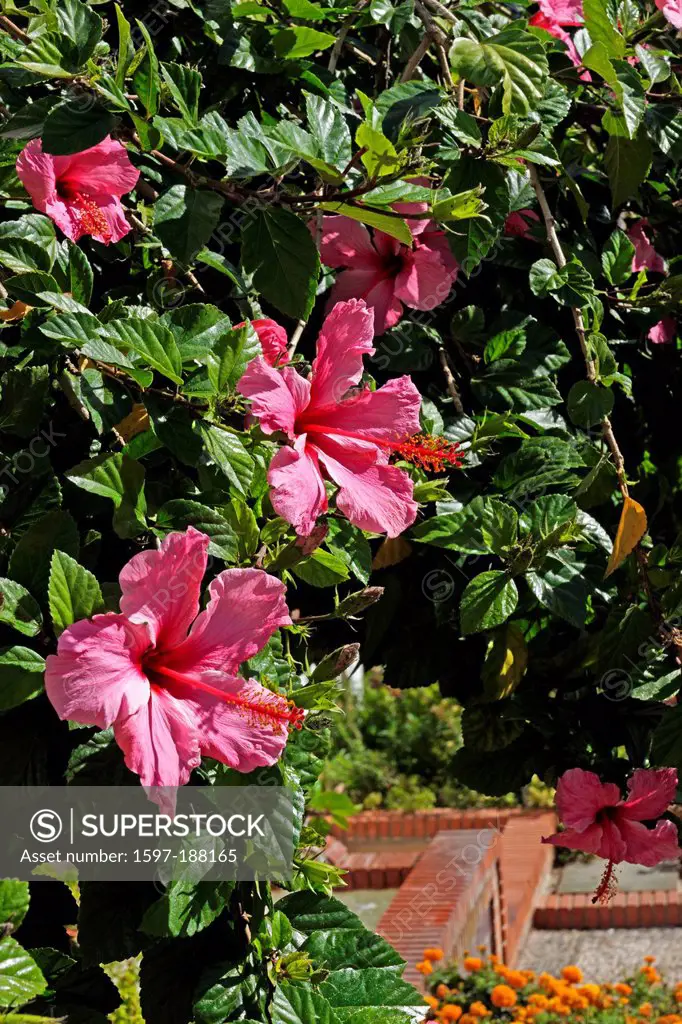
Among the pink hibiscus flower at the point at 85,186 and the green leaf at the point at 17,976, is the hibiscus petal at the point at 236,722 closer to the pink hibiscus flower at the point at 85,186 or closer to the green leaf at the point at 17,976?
the green leaf at the point at 17,976

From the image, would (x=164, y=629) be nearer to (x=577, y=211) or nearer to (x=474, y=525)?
(x=474, y=525)

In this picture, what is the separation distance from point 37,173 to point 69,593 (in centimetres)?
45

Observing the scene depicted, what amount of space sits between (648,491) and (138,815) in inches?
32.2

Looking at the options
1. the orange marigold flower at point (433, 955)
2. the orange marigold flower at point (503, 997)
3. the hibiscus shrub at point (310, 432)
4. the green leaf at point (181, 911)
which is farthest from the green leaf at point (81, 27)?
the orange marigold flower at point (433, 955)

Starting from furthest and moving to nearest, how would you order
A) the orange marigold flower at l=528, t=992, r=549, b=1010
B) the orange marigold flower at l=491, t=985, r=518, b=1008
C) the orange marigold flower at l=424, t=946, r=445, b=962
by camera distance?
the orange marigold flower at l=424, t=946, r=445, b=962 → the orange marigold flower at l=528, t=992, r=549, b=1010 → the orange marigold flower at l=491, t=985, r=518, b=1008

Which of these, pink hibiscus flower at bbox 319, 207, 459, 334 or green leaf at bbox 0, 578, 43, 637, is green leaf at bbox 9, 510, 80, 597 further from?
pink hibiscus flower at bbox 319, 207, 459, 334

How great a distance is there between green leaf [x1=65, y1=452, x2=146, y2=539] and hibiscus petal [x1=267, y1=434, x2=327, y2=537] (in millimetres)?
126

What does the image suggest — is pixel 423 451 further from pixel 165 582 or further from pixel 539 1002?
pixel 539 1002

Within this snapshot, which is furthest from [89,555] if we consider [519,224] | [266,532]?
[519,224]

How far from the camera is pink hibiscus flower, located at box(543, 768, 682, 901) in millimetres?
1300

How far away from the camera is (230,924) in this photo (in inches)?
42.1

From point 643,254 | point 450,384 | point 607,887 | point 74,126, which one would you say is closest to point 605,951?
point 607,887

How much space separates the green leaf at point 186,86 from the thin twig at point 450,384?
17.6 inches

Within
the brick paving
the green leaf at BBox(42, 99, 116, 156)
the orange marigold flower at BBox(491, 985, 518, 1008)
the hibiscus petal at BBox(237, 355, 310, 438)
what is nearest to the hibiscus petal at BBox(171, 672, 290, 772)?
the hibiscus petal at BBox(237, 355, 310, 438)
